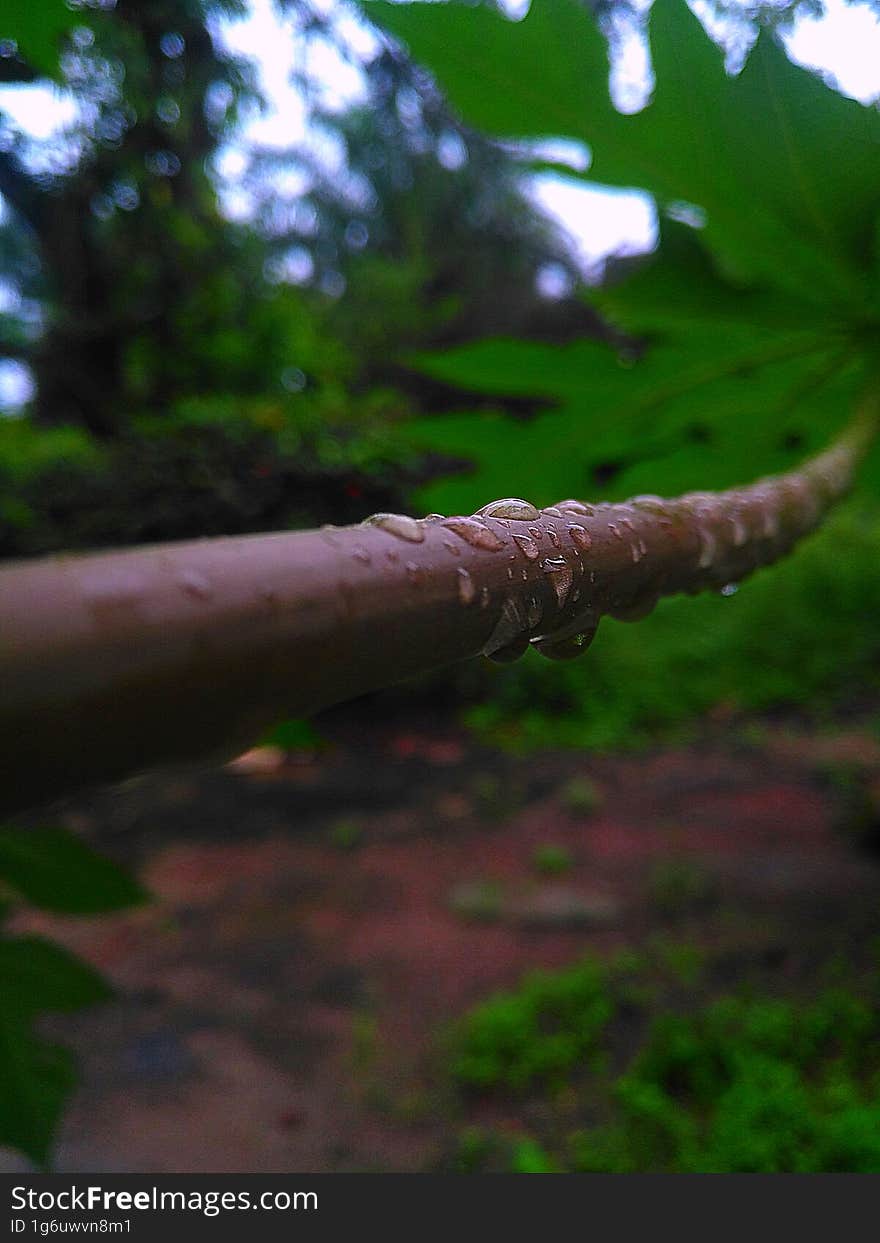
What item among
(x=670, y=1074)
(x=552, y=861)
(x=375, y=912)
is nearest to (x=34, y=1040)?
(x=670, y=1074)

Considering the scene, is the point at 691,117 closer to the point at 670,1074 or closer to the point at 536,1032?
the point at 670,1074

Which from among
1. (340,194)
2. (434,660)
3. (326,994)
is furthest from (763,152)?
(340,194)

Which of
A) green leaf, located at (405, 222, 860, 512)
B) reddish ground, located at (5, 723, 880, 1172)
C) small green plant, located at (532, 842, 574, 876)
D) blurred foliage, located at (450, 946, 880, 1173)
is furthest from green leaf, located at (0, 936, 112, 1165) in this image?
small green plant, located at (532, 842, 574, 876)

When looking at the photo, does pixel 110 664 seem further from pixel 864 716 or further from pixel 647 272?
pixel 864 716

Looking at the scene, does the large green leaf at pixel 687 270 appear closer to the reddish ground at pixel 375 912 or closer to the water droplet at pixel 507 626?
the water droplet at pixel 507 626

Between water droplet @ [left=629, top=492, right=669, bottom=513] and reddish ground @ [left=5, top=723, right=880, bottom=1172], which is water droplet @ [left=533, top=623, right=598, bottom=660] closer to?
water droplet @ [left=629, top=492, right=669, bottom=513]

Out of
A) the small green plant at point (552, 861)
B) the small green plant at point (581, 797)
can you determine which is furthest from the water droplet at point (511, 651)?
the small green plant at point (581, 797)
